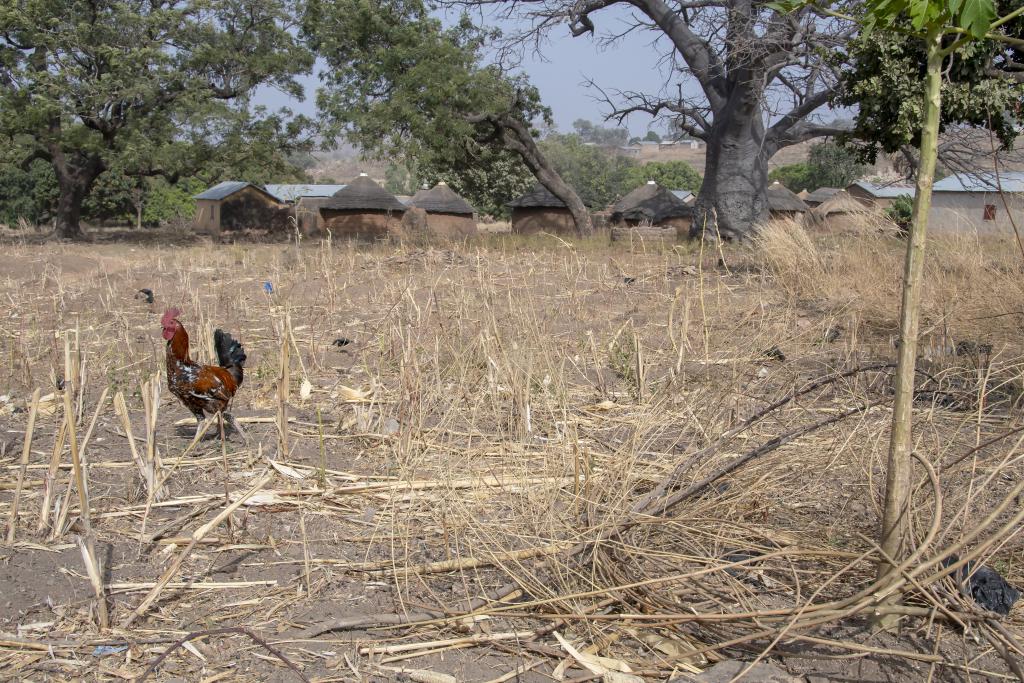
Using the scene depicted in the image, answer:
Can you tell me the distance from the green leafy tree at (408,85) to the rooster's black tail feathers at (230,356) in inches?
574

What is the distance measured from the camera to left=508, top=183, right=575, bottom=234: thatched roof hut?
85.0 feet

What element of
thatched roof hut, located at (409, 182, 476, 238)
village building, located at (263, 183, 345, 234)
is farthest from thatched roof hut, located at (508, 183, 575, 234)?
village building, located at (263, 183, 345, 234)

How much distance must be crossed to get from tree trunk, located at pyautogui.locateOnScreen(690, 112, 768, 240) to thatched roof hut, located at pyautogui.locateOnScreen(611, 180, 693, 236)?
8.62m

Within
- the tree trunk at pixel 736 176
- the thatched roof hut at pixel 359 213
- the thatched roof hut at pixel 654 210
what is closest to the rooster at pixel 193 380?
the tree trunk at pixel 736 176

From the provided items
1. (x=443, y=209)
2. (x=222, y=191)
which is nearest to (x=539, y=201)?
(x=443, y=209)

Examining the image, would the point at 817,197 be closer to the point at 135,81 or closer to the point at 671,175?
the point at 671,175

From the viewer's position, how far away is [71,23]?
20.1 m

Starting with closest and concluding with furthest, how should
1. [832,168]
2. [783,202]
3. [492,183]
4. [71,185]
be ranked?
Answer: 1. [71,185]
2. [783,202]
3. [492,183]
4. [832,168]

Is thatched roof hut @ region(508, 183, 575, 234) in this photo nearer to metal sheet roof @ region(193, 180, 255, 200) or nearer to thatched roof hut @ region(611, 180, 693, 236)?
thatched roof hut @ region(611, 180, 693, 236)

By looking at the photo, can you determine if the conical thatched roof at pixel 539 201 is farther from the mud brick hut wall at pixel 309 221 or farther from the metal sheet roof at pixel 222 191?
the metal sheet roof at pixel 222 191

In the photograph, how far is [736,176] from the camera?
17.2 meters

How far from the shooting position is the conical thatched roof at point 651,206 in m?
27.7

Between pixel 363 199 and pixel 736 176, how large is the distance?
11744 millimetres

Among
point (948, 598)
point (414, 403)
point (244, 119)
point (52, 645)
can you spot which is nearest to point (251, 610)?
point (52, 645)
